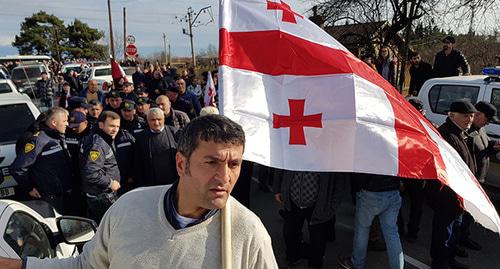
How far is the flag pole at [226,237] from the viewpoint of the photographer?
134 centimetres

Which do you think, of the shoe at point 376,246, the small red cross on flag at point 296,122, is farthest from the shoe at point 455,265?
the small red cross on flag at point 296,122

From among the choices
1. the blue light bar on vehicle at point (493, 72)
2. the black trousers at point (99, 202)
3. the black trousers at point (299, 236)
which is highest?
the blue light bar on vehicle at point (493, 72)

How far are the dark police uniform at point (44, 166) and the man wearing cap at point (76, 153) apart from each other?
17cm

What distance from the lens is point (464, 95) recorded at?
19.6 ft

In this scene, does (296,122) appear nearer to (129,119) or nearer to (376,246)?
(376,246)

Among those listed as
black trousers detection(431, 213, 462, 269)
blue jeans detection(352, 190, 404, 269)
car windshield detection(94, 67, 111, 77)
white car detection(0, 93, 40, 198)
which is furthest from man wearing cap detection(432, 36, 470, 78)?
car windshield detection(94, 67, 111, 77)

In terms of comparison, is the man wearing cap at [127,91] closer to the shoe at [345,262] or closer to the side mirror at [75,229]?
the shoe at [345,262]

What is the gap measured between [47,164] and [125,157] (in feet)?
2.56

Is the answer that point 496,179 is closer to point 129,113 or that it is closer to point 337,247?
point 337,247

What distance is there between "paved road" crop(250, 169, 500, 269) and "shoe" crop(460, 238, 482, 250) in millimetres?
68

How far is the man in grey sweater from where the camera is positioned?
4.43ft

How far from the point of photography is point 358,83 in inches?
106

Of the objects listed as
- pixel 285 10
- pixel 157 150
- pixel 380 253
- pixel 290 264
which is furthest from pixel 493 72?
pixel 157 150

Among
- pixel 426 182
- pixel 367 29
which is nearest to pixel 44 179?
pixel 426 182
